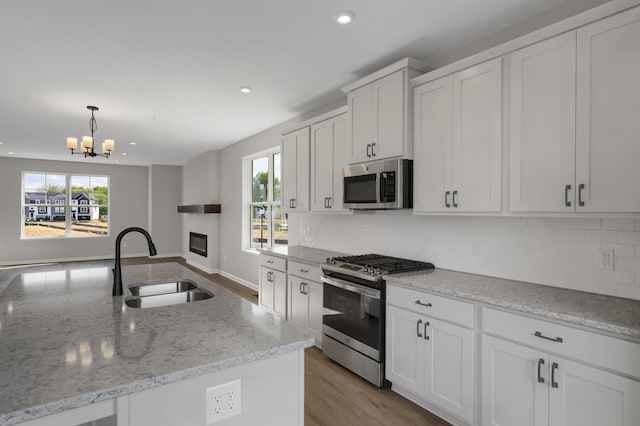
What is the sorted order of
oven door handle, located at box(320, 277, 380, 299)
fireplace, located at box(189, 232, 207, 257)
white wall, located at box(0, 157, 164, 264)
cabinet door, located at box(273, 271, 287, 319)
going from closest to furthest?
1. oven door handle, located at box(320, 277, 380, 299)
2. cabinet door, located at box(273, 271, 287, 319)
3. fireplace, located at box(189, 232, 207, 257)
4. white wall, located at box(0, 157, 164, 264)

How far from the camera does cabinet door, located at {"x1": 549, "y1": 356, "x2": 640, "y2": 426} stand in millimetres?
1540

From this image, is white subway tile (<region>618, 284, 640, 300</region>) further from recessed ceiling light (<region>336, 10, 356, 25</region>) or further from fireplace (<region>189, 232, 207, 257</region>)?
fireplace (<region>189, 232, 207, 257</region>)

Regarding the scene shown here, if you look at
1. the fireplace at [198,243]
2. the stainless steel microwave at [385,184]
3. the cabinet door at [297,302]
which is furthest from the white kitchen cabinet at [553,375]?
the fireplace at [198,243]

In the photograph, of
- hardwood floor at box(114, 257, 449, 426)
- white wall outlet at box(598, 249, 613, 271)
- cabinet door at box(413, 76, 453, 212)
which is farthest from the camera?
cabinet door at box(413, 76, 453, 212)

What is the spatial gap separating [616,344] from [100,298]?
8.10 feet

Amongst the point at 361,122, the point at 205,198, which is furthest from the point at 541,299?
the point at 205,198

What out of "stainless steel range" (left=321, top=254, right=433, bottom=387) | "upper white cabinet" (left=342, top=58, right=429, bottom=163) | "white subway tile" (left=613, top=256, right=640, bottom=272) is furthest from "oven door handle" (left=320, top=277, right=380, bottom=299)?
"white subway tile" (left=613, top=256, right=640, bottom=272)

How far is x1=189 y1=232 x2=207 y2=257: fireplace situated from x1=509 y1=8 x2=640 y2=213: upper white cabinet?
7160mm

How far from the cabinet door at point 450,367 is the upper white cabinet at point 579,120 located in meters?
0.90

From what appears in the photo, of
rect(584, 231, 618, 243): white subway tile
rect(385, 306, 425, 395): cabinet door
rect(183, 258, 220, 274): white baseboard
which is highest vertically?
rect(584, 231, 618, 243): white subway tile

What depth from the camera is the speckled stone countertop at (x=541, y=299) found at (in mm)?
1640

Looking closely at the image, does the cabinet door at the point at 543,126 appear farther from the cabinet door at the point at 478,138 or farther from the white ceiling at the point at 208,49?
the white ceiling at the point at 208,49

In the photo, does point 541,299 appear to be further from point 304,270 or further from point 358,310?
point 304,270

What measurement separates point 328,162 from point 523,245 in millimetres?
2022
